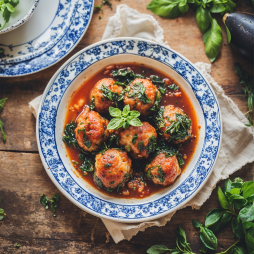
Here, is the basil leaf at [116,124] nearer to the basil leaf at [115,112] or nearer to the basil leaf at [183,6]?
the basil leaf at [115,112]

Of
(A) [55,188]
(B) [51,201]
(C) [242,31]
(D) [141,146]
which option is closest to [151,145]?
(D) [141,146]

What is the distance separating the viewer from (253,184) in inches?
153

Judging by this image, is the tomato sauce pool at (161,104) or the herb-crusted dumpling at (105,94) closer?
the herb-crusted dumpling at (105,94)

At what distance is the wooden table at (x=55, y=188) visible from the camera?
177 inches

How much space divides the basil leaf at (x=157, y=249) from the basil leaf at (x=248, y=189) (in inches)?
64.1

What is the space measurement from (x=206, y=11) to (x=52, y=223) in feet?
15.6

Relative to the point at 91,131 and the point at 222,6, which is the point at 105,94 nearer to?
the point at 91,131

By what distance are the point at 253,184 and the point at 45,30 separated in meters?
4.45

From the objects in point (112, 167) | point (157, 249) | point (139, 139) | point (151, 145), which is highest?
point (139, 139)

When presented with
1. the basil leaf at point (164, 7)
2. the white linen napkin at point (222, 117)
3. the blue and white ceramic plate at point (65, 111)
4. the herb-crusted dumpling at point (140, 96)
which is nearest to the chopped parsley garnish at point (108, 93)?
the herb-crusted dumpling at point (140, 96)

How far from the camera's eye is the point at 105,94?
4.08 metres

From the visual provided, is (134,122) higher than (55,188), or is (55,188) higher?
(134,122)

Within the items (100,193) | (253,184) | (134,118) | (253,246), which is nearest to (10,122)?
(100,193)

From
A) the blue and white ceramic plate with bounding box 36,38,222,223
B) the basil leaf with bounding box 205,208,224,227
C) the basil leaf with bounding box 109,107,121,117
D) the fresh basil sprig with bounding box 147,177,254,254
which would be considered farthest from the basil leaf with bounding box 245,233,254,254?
the basil leaf with bounding box 109,107,121,117
